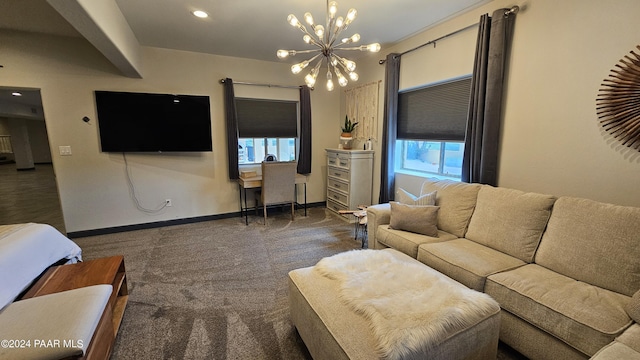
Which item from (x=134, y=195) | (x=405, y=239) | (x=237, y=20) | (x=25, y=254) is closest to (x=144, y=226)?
(x=134, y=195)

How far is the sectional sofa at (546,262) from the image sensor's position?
1.34 metres

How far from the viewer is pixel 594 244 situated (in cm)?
166

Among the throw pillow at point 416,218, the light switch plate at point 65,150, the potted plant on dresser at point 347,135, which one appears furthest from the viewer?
the potted plant on dresser at point 347,135

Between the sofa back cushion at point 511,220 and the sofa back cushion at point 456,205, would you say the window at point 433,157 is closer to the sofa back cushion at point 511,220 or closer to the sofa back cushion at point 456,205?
the sofa back cushion at point 456,205

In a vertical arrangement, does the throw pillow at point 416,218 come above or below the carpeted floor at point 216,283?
above

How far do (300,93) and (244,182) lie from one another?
1.87 meters

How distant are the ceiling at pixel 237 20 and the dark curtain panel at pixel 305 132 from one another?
982 millimetres

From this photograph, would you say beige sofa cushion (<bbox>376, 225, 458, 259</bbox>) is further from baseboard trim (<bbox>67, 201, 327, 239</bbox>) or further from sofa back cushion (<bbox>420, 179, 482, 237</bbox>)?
baseboard trim (<bbox>67, 201, 327, 239</bbox>)

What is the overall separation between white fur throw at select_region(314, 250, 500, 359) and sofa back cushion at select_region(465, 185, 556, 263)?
31.6 inches

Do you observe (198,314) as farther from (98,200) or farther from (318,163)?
(318,163)

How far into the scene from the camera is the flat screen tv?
3.54m

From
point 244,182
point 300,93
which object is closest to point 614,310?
point 244,182

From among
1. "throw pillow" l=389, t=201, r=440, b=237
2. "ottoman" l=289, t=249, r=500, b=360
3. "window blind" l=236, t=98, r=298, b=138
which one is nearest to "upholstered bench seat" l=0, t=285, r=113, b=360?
"ottoman" l=289, t=249, r=500, b=360

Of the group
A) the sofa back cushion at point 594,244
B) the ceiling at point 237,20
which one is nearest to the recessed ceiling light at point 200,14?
the ceiling at point 237,20
